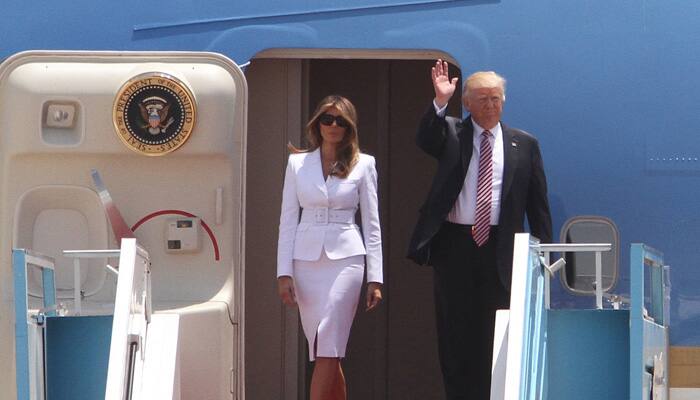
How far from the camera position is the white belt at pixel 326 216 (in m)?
6.09

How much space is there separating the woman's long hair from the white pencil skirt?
1.18ft

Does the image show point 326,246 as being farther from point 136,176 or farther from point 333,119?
point 136,176

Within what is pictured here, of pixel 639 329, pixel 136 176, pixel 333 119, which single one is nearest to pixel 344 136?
pixel 333 119

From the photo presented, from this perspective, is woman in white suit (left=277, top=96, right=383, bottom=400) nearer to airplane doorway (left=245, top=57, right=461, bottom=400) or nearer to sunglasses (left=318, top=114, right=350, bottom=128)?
sunglasses (left=318, top=114, right=350, bottom=128)

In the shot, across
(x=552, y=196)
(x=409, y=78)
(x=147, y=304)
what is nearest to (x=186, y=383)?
(x=147, y=304)

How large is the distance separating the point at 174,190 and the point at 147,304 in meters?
0.93

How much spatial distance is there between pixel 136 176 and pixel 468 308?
1.55 m

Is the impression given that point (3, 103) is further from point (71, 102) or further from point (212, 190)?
point (212, 190)

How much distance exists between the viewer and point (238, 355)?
6406 millimetres

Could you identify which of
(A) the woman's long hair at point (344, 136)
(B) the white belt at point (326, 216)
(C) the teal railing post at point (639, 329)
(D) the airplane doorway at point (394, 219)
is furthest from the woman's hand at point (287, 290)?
(D) the airplane doorway at point (394, 219)

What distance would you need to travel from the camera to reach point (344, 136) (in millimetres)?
6133

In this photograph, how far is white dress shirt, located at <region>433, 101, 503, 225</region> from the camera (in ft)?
19.9

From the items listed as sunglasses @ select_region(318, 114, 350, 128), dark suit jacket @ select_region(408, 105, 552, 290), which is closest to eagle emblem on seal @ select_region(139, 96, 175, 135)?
sunglasses @ select_region(318, 114, 350, 128)

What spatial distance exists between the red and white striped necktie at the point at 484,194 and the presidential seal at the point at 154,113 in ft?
4.07
